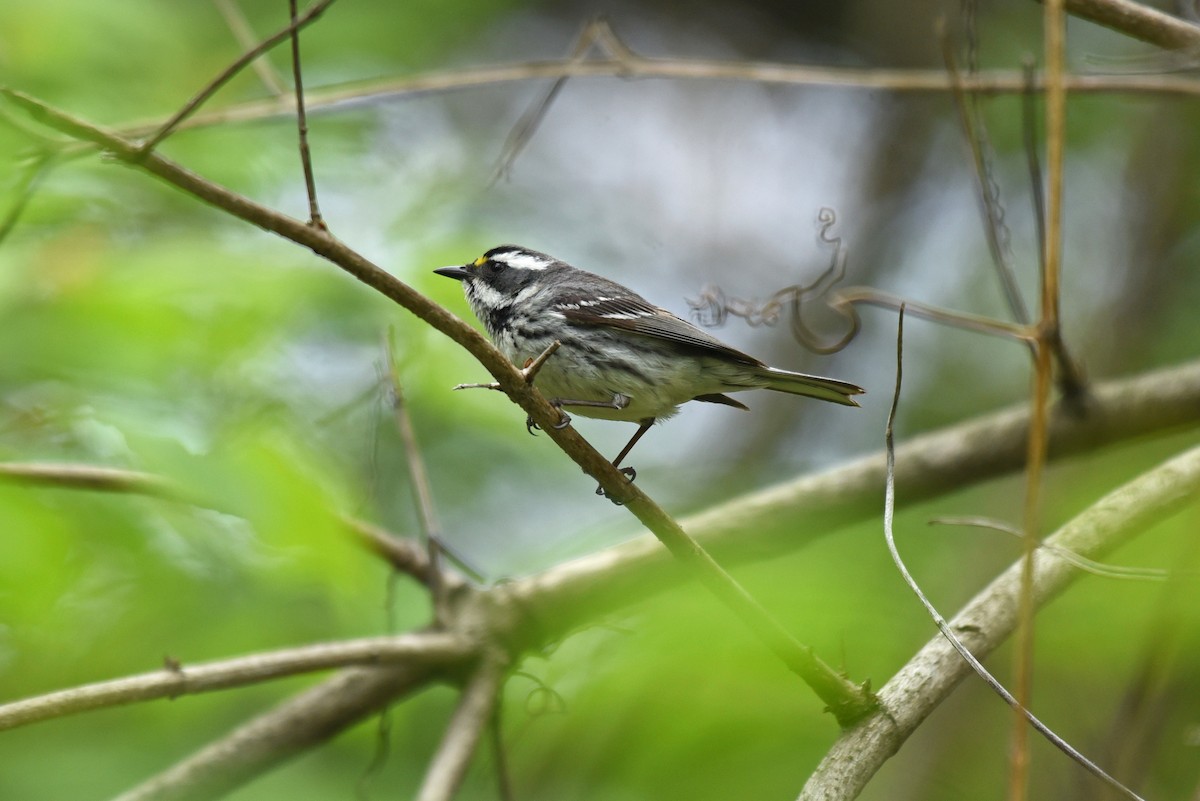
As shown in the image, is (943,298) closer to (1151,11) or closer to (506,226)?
(506,226)

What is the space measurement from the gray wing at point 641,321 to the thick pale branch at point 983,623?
4.88 feet

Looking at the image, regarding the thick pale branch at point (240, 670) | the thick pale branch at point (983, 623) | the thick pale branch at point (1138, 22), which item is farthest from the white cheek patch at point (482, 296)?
the thick pale branch at point (1138, 22)

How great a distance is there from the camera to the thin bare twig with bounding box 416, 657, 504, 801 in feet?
13.4

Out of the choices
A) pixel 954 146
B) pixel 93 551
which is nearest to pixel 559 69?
pixel 93 551

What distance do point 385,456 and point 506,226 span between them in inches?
56.4

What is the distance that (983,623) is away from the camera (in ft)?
10.2

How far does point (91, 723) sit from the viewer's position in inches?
186

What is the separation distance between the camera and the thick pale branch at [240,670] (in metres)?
3.17

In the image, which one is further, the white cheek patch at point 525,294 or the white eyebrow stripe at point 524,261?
the white eyebrow stripe at point 524,261

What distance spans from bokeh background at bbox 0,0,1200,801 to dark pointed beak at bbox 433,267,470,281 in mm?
131

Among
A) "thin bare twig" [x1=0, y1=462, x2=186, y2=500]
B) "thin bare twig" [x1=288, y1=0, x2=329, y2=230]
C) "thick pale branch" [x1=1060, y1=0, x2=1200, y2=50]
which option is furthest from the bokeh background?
"thick pale branch" [x1=1060, y1=0, x2=1200, y2=50]

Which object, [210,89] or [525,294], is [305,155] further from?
[525,294]

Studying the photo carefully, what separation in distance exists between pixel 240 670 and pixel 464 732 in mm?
1027

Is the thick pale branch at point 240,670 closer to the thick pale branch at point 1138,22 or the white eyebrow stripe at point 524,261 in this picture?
the white eyebrow stripe at point 524,261
